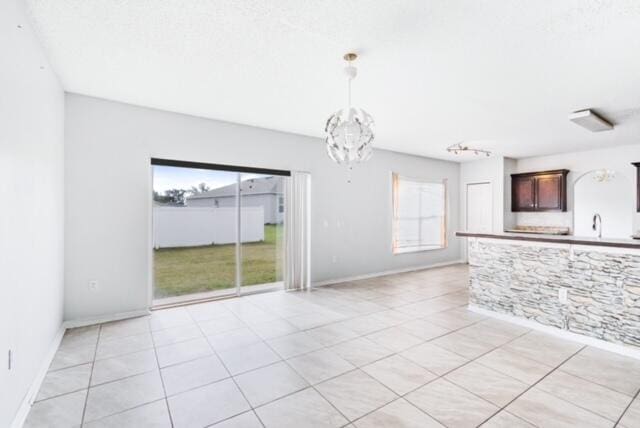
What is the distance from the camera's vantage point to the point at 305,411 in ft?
6.74

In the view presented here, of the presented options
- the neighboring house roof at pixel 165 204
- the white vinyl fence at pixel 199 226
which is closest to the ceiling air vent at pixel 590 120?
the white vinyl fence at pixel 199 226

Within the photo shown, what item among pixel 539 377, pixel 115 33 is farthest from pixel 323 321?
pixel 115 33

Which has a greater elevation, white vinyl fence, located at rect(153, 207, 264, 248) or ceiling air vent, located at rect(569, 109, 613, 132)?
ceiling air vent, located at rect(569, 109, 613, 132)

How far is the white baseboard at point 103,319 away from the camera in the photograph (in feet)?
11.5

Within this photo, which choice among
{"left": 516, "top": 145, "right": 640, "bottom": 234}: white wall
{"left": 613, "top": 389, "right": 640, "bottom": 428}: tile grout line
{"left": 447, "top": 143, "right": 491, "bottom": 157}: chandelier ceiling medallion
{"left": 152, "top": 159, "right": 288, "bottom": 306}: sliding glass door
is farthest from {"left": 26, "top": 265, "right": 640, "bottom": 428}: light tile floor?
{"left": 516, "top": 145, "right": 640, "bottom": 234}: white wall

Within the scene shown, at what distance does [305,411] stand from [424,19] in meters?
2.81

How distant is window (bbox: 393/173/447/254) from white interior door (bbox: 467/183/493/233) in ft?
2.21

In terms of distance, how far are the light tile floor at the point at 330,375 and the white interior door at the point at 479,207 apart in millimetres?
4223

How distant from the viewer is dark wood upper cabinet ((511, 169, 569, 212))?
21.5ft

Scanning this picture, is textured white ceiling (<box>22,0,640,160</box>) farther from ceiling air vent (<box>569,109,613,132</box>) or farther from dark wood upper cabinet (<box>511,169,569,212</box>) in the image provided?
dark wood upper cabinet (<box>511,169,569,212</box>)

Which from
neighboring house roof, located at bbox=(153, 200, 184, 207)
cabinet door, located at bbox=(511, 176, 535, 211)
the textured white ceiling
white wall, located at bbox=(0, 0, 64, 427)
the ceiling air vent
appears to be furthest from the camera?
cabinet door, located at bbox=(511, 176, 535, 211)

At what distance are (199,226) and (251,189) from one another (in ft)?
3.30

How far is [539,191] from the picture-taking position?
22.5 feet

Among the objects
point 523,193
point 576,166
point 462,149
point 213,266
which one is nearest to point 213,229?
point 213,266
